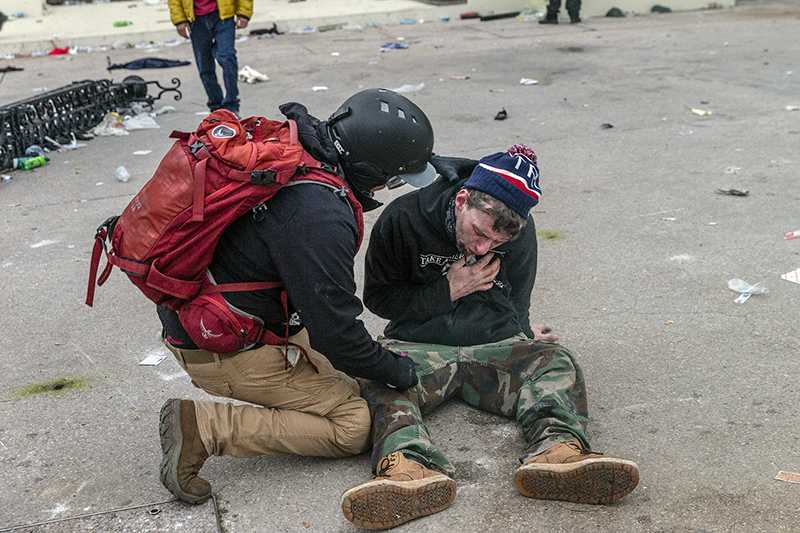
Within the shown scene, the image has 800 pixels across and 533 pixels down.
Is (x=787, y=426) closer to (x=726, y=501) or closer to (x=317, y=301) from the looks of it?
(x=726, y=501)

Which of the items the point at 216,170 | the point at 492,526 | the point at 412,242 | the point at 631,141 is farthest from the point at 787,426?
the point at 631,141

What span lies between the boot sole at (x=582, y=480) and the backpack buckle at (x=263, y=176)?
1.18 meters

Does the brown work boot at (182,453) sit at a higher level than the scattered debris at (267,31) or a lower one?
lower

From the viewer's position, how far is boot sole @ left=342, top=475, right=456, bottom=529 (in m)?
2.24

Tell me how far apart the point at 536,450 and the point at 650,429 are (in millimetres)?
549

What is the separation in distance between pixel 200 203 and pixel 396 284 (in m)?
1.04

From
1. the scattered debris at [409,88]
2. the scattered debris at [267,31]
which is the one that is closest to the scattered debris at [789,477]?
the scattered debris at [409,88]

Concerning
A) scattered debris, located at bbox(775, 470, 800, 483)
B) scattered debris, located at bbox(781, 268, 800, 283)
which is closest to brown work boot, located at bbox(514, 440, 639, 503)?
scattered debris, located at bbox(775, 470, 800, 483)

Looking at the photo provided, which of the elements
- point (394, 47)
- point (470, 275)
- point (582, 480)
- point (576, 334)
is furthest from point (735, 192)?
point (394, 47)

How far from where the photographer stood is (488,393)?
296 centimetres

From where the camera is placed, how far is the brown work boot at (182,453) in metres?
2.45

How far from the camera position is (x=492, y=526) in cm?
236

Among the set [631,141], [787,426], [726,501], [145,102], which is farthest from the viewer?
[145,102]

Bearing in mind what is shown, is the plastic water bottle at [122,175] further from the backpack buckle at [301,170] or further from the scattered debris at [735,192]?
the scattered debris at [735,192]
